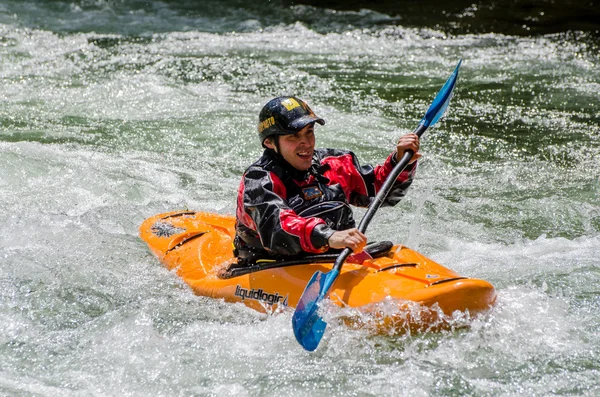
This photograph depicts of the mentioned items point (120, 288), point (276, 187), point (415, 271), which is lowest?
point (120, 288)

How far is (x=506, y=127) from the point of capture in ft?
25.2

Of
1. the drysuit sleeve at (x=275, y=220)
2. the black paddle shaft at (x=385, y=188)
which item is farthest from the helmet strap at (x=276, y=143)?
the black paddle shaft at (x=385, y=188)

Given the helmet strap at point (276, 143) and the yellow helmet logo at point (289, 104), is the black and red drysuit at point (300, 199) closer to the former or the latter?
the helmet strap at point (276, 143)

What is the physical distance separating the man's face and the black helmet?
0.04m

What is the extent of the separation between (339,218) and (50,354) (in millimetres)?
1550

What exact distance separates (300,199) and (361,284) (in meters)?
0.58

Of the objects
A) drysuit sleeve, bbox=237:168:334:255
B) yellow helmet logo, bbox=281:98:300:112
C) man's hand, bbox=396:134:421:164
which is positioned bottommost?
drysuit sleeve, bbox=237:168:334:255

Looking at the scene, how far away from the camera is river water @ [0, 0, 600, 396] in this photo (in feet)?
11.4

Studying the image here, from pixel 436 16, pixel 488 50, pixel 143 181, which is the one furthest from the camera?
pixel 436 16

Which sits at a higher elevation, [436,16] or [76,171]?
[436,16]

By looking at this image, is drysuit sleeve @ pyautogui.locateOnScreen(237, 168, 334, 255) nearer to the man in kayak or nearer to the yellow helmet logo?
the man in kayak

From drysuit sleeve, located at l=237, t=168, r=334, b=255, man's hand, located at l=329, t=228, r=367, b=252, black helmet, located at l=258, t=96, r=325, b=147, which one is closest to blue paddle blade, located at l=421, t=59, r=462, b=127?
black helmet, located at l=258, t=96, r=325, b=147

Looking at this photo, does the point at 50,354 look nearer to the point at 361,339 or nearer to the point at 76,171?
the point at 361,339

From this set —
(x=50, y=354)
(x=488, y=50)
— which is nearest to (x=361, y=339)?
(x=50, y=354)
